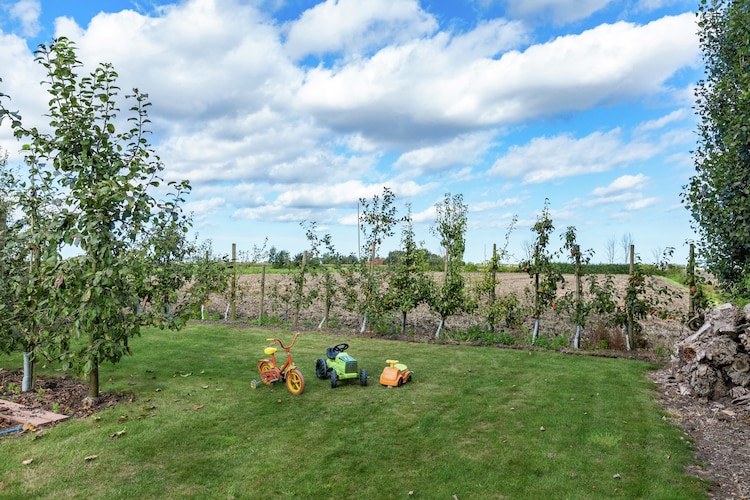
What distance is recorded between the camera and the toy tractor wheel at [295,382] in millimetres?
7062

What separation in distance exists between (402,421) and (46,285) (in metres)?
4.89

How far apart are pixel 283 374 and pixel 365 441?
2572mm

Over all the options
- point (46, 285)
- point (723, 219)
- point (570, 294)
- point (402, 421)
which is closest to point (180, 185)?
point (46, 285)

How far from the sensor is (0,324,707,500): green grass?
14.6 ft

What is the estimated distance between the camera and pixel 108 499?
4262 millimetres

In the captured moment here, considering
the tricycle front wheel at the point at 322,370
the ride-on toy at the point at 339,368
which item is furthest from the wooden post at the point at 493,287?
the tricycle front wheel at the point at 322,370

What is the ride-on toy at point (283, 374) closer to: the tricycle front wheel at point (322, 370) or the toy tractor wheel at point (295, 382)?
the toy tractor wheel at point (295, 382)

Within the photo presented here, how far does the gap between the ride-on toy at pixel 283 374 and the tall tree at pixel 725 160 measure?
7330mm

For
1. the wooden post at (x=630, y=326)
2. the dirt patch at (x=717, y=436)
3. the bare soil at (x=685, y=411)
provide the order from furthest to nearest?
1. the wooden post at (x=630, y=326)
2. the bare soil at (x=685, y=411)
3. the dirt patch at (x=717, y=436)

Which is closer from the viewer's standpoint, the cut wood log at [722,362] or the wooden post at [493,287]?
the cut wood log at [722,362]

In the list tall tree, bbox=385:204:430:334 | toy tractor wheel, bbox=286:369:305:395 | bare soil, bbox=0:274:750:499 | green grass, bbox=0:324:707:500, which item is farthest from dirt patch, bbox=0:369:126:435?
tall tree, bbox=385:204:430:334

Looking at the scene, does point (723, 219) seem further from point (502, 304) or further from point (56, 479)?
point (56, 479)

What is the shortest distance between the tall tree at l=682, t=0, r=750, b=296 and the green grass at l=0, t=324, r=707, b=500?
336cm

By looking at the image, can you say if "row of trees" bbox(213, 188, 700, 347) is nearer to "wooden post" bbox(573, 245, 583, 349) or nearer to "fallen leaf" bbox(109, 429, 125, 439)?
"wooden post" bbox(573, 245, 583, 349)
